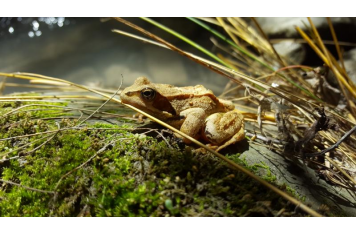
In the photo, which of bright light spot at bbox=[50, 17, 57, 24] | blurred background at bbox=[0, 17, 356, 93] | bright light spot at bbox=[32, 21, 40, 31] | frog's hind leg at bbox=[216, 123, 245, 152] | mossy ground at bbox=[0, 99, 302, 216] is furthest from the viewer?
bright light spot at bbox=[50, 17, 57, 24]

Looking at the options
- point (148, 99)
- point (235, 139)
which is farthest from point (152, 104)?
point (235, 139)

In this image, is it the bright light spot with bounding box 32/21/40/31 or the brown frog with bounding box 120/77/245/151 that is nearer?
the brown frog with bounding box 120/77/245/151

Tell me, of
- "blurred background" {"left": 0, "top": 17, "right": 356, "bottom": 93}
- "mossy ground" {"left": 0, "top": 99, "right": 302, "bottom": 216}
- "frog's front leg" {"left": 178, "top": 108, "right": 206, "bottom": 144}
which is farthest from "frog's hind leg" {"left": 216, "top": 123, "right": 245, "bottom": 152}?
"blurred background" {"left": 0, "top": 17, "right": 356, "bottom": 93}

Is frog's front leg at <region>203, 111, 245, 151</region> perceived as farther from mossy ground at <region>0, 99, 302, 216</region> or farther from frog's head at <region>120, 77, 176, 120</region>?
frog's head at <region>120, 77, 176, 120</region>

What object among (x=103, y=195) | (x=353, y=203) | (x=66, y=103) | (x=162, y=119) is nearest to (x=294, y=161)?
(x=353, y=203)

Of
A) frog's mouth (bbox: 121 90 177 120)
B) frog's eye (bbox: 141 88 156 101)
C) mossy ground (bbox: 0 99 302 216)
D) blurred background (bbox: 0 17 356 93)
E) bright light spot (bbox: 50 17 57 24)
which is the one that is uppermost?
bright light spot (bbox: 50 17 57 24)

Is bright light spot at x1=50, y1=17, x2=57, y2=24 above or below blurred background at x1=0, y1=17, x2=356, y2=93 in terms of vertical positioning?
above

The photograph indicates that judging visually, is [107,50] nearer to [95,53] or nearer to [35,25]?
[95,53]

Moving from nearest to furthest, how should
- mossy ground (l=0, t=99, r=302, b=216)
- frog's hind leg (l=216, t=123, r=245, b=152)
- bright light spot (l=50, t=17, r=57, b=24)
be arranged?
mossy ground (l=0, t=99, r=302, b=216), frog's hind leg (l=216, t=123, r=245, b=152), bright light spot (l=50, t=17, r=57, b=24)
